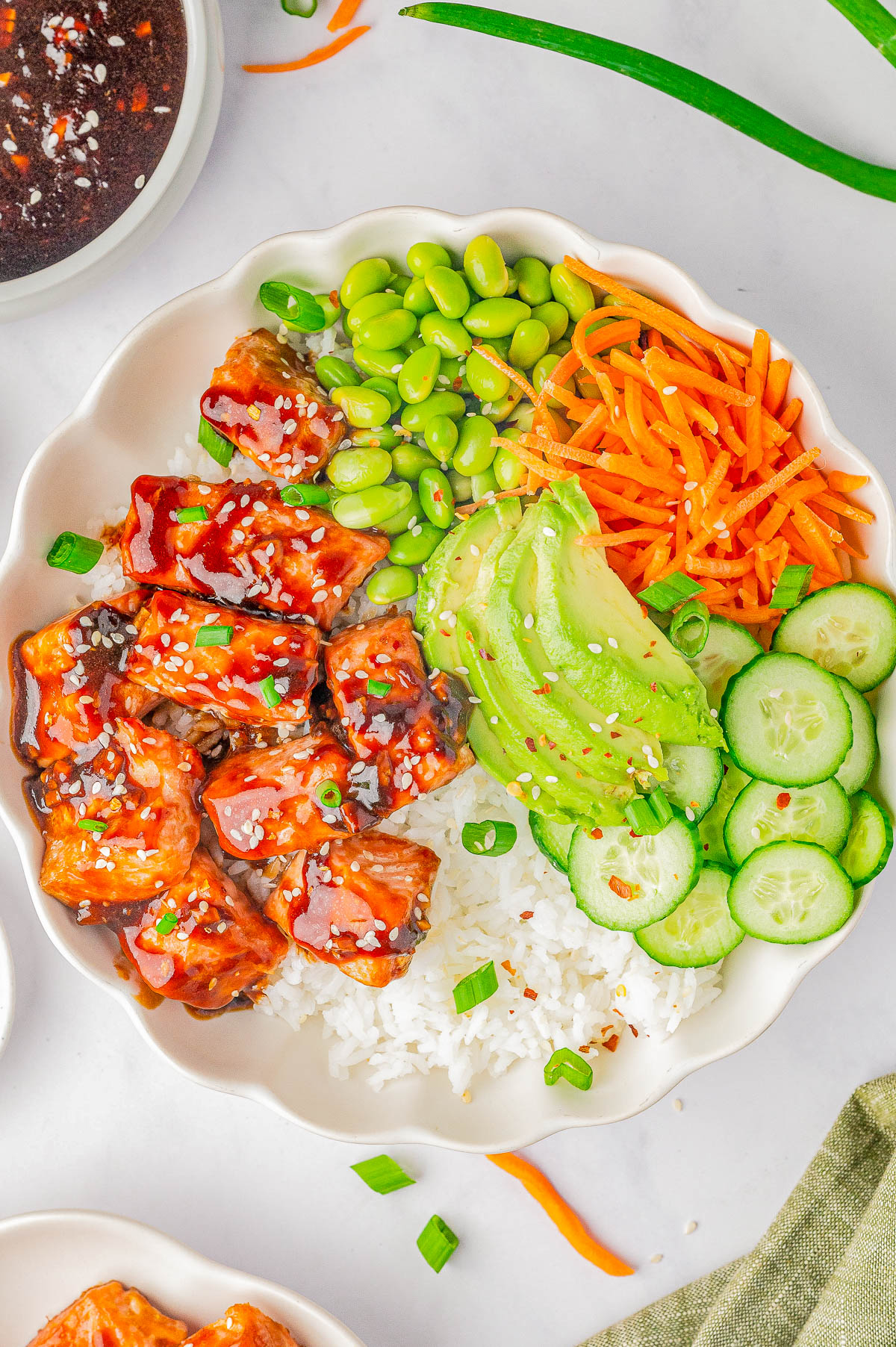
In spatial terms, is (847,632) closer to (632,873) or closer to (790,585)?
(790,585)

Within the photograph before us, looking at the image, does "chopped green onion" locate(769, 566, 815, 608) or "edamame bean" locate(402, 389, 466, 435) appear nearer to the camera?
"chopped green onion" locate(769, 566, 815, 608)

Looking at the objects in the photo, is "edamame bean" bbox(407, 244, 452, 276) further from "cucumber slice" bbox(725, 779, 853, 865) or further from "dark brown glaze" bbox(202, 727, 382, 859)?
"cucumber slice" bbox(725, 779, 853, 865)

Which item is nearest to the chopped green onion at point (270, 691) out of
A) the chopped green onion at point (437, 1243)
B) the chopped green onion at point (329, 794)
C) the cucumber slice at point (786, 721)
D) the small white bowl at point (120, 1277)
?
the chopped green onion at point (329, 794)

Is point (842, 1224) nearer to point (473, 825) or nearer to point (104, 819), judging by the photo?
point (473, 825)

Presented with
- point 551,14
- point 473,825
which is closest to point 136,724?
point 473,825

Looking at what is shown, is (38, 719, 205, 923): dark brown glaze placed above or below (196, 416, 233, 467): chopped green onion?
below

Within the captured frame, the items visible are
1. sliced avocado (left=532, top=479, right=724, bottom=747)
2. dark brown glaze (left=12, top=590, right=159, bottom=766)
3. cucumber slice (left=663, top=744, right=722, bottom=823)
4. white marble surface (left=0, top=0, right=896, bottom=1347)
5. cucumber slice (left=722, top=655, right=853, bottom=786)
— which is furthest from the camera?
white marble surface (left=0, top=0, right=896, bottom=1347)

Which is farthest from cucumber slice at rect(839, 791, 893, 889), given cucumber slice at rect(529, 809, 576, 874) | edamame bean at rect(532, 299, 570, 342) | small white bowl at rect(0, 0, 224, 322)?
small white bowl at rect(0, 0, 224, 322)
